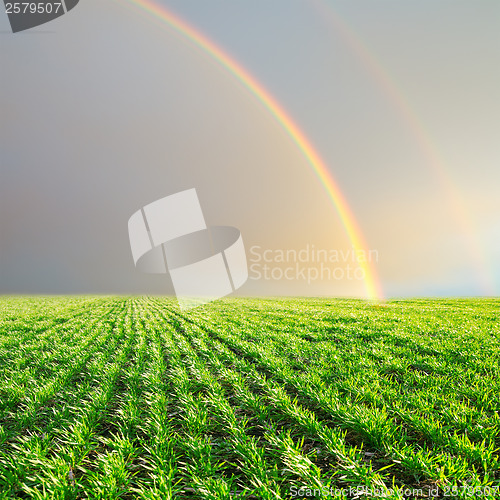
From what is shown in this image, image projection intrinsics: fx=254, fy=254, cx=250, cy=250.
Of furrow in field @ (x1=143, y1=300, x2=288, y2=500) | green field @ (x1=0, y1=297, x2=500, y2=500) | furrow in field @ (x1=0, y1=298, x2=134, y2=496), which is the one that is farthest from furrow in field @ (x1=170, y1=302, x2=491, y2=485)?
furrow in field @ (x1=0, y1=298, x2=134, y2=496)

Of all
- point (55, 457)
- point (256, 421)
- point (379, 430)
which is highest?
point (55, 457)

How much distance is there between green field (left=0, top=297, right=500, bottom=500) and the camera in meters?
3.09

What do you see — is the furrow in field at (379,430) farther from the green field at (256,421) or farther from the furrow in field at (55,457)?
the furrow in field at (55,457)

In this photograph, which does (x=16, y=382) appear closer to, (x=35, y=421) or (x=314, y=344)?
(x=35, y=421)

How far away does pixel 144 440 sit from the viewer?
157 inches

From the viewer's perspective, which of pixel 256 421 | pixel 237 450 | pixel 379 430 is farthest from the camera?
pixel 256 421

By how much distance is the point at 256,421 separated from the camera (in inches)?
179

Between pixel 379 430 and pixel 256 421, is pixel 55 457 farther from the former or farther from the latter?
pixel 379 430

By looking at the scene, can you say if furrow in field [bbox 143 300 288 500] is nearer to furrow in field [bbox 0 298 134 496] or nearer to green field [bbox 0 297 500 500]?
green field [bbox 0 297 500 500]

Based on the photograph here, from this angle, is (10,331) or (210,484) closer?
(210,484)

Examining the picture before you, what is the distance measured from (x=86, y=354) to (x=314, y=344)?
7.90m

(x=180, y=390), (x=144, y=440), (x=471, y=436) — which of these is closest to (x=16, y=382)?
(x=180, y=390)

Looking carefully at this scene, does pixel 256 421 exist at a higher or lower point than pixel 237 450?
lower

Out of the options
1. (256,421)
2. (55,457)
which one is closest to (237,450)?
(256,421)
